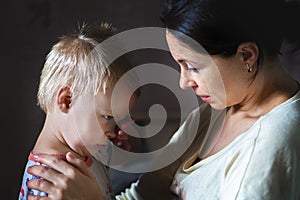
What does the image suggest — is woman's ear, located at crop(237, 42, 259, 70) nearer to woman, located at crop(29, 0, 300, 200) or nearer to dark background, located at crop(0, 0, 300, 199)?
woman, located at crop(29, 0, 300, 200)

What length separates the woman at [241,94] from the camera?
0.78m

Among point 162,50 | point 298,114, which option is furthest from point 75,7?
point 298,114

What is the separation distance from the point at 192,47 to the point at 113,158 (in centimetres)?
46

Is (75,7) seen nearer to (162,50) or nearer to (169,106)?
(162,50)

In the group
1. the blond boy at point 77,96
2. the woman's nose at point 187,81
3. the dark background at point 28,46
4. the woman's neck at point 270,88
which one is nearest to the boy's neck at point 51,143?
the blond boy at point 77,96

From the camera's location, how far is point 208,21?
0.81 metres

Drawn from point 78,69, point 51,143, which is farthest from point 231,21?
point 51,143

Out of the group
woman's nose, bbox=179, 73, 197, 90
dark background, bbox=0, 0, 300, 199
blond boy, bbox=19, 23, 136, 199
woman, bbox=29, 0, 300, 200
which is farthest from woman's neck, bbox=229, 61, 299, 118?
dark background, bbox=0, 0, 300, 199

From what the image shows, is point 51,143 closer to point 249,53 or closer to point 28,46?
point 249,53

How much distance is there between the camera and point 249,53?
33.4 inches

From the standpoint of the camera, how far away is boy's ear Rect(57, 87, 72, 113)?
3.03ft

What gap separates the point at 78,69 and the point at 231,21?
308 millimetres

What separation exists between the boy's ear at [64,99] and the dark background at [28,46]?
69 cm

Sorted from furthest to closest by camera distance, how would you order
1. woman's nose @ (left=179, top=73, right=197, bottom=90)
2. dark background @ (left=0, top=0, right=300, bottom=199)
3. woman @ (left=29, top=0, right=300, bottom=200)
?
dark background @ (left=0, top=0, right=300, bottom=199) → woman's nose @ (left=179, top=73, right=197, bottom=90) → woman @ (left=29, top=0, right=300, bottom=200)
